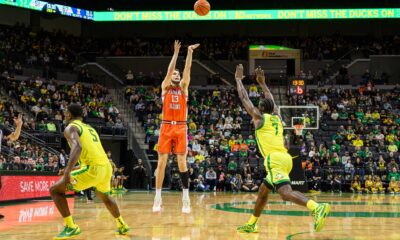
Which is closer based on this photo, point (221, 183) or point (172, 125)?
point (172, 125)

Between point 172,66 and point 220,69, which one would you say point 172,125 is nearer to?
point 172,66

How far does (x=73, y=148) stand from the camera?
6.54 metres

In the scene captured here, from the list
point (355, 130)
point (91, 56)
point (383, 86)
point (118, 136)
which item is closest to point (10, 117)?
point (118, 136)

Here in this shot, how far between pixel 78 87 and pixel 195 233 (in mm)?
22191

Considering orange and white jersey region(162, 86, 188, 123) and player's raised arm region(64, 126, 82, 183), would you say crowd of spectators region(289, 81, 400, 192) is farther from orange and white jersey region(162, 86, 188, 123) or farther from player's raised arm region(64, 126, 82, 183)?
player's raised arm region(64, 126, 82, 183)

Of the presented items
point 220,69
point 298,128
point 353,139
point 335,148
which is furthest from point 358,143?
point 220,69

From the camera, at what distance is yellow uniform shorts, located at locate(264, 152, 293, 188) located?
7293 millimetres

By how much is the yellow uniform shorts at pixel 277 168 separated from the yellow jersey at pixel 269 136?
0.11 metres

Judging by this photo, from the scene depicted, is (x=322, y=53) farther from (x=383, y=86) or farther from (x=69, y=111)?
(x=69, y=111)

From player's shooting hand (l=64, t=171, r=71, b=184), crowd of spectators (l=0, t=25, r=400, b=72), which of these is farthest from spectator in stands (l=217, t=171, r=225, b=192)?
player's shooting hand (l=64, t=171, r=71, b=184)

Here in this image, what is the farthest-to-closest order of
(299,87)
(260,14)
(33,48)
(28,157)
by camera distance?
(260,14)
(33,48)
(299,87)
(28,157)

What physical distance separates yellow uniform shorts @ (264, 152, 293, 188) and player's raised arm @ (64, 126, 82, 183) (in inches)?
95.6

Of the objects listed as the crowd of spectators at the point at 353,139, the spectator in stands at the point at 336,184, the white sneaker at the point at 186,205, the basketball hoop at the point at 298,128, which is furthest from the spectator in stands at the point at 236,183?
the white sneaker at the point at 186,205

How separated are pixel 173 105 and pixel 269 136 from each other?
282 cm
